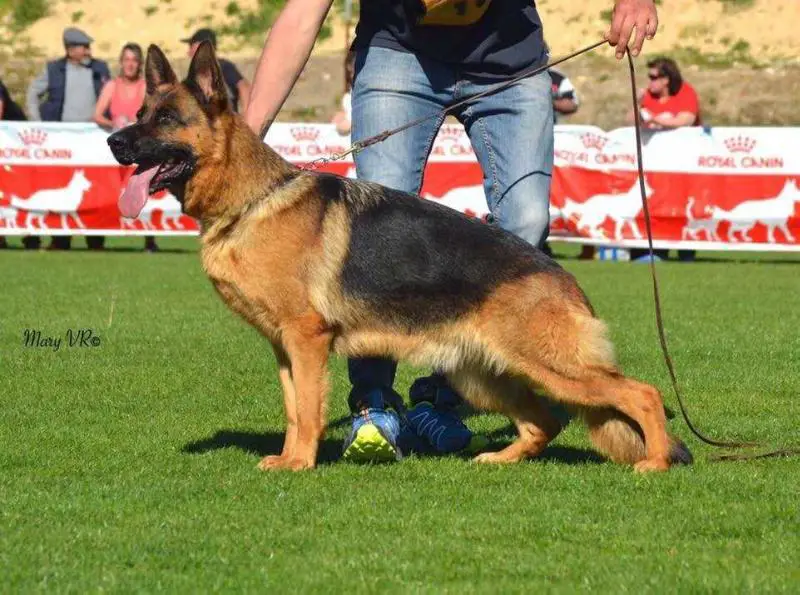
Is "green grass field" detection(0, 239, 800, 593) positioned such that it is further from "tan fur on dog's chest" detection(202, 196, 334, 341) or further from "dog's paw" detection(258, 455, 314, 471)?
"tan fur on dog's chest" detection(202, 196, 334, 341)

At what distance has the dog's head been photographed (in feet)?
16.5

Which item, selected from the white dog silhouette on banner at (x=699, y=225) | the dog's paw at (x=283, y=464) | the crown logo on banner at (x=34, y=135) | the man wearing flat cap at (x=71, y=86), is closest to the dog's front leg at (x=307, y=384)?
the dog's paw at (x=283, y=464)

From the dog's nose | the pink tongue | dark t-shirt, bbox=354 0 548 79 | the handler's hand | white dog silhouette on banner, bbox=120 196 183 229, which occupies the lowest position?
white dog silhouette on banner, bbox=120 196 183 229

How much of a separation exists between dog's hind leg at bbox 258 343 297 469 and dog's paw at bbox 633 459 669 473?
4.25ft

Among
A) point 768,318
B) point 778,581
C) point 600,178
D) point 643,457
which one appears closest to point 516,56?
point 643,457

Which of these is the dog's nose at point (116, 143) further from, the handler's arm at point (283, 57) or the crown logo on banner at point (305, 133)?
the crown logo on banner at point (305, 133)

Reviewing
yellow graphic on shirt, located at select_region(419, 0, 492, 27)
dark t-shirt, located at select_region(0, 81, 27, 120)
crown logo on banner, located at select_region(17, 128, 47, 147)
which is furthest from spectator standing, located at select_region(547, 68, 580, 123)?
yellow graphic on shirt, located at select_region(419, 0, 492, 27)

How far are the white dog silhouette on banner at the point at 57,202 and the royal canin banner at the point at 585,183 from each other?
0.01 metres

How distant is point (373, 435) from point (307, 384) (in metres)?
0.34

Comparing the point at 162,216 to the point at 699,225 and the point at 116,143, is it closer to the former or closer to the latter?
the point at 699,225

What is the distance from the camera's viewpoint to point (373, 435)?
5.22m

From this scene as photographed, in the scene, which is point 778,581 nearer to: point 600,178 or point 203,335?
point 203,335

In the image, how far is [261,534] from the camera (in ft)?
13.2

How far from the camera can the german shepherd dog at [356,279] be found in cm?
508
